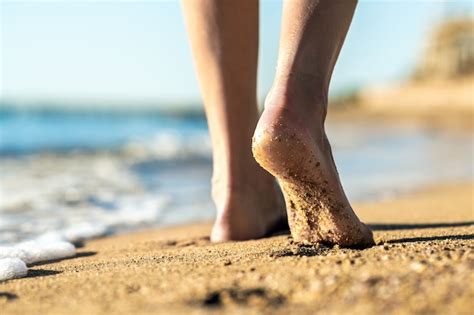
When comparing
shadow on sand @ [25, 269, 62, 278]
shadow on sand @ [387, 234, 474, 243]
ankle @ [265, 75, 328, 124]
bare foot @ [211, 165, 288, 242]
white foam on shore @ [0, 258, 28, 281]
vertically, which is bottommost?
shadow on sand @ [25, 269, 62, 278]

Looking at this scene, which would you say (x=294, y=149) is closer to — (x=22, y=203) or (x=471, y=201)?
(x=471, y=201)

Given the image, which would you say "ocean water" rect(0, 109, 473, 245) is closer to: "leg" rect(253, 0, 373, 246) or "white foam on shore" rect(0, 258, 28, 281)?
"white foam on shore" rect(0, 258, 28, 281)

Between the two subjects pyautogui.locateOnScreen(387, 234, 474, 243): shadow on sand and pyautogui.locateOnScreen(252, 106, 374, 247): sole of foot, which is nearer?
pyautogui.locateOnScreen(252, 106, 374, 247): sole of foot

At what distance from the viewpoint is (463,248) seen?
125 centimetres

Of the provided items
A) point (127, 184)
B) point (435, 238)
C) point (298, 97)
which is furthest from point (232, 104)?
point (127, 184)

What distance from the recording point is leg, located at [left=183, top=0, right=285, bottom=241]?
70.4 inches

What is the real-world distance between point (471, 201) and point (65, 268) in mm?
1971

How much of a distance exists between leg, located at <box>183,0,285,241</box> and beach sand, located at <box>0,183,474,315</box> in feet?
0.95

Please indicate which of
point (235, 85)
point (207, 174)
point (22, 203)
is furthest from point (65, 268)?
point (207, 174)

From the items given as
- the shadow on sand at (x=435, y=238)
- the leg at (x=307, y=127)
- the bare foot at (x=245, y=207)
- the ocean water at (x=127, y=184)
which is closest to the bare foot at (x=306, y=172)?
the leg at (x=307, y=127)

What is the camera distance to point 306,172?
136 centimetres

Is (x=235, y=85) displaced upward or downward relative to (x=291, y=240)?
upward

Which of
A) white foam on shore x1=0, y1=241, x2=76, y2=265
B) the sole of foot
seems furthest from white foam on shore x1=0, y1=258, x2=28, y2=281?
the sole of foot

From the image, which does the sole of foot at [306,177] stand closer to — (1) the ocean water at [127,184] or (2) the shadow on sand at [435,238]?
(2) the shadow on sand at [435,238]
